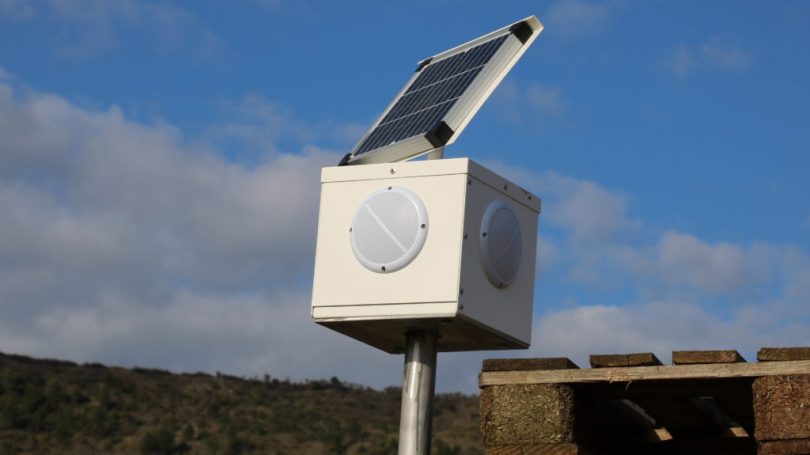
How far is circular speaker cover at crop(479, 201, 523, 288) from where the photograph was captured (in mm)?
5797

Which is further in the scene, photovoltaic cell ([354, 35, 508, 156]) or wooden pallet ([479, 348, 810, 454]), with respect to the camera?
photovoltaic cell ([354, 35, 508, 156])

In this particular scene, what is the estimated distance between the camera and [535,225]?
6.25m

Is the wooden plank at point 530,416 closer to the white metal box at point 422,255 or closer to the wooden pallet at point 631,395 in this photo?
the wooden pallet at point 631,395

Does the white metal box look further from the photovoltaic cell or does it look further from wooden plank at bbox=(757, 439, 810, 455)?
wooden plank at bbox=(757, 439, 810, 455)

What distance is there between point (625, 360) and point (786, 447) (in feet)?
2.57

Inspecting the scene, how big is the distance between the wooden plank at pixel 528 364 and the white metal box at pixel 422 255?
216mm

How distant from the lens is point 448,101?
638 centimetres

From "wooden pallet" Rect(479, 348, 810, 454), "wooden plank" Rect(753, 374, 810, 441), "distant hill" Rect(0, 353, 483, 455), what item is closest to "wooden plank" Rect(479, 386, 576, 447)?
"wooden pallet" Rect(479, 348, 810, 454)

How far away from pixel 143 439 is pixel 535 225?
35779 mm

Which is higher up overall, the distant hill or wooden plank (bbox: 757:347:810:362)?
the distant hill

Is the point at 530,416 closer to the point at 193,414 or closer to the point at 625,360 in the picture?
the point at 625,360

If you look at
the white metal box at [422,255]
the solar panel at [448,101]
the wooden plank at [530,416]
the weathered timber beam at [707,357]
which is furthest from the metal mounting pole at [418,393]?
the weathered timber beam at [707,357]

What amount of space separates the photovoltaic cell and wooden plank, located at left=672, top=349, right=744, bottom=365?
1431 mm

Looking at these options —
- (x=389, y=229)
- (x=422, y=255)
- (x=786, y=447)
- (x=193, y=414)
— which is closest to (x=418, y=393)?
(x=422, y=255)
